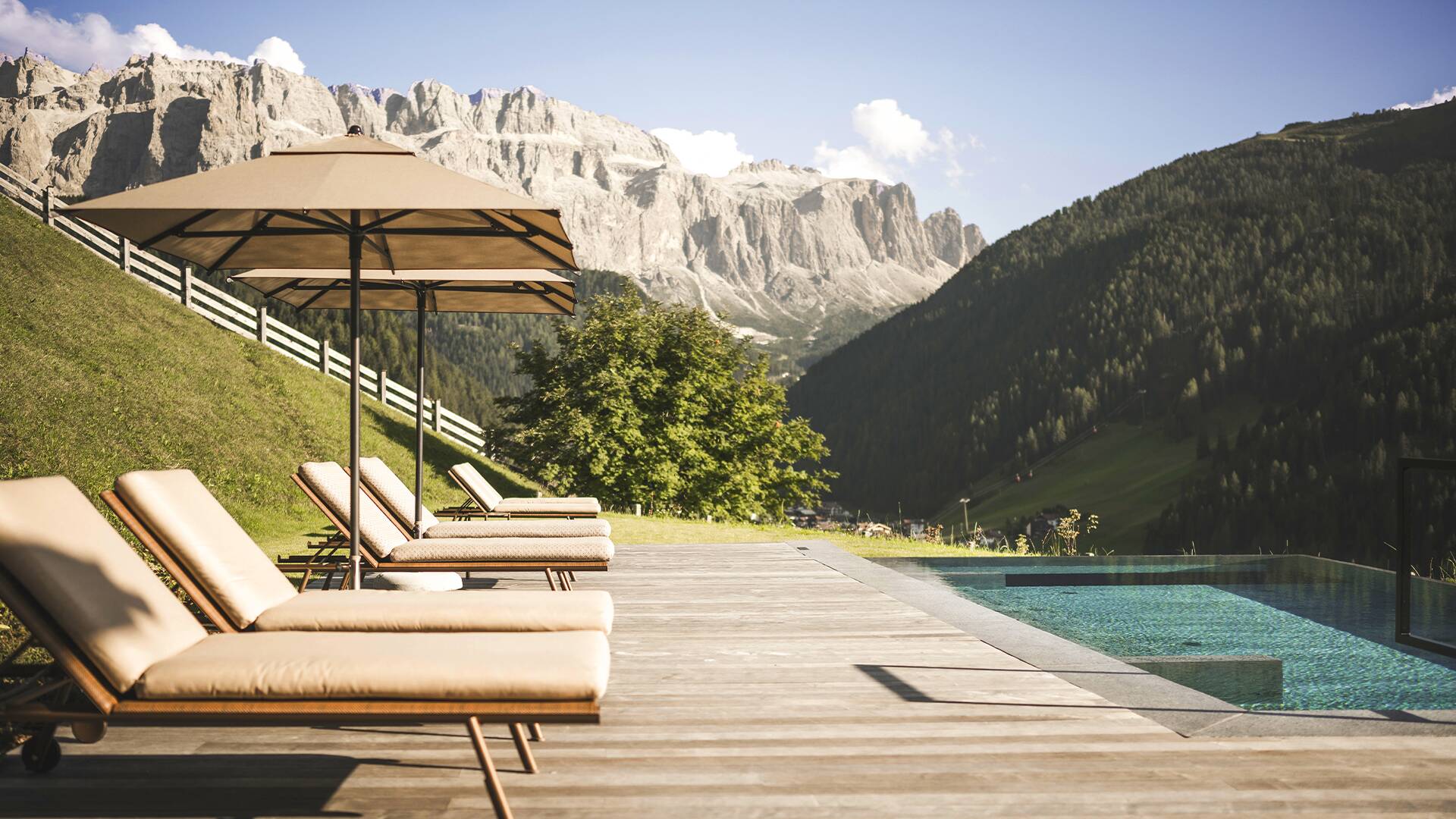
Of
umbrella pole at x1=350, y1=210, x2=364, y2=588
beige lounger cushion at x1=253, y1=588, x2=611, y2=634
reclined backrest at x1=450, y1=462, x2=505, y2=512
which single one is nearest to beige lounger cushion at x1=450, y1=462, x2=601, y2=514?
reclined backrest at x1=450, y1=462, x2=505, y2=512

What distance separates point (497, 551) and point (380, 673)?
3.20 meters

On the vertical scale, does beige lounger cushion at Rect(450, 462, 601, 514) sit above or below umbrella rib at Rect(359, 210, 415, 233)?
below

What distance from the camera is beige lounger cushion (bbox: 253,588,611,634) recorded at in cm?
354

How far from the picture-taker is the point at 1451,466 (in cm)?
402

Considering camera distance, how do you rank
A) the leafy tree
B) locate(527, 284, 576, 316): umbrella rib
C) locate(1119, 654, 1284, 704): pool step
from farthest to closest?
the leafy tree → locate(527, 284, 576, 316): umbrella rib → locate(1119, 654, 1284, 704): pool step

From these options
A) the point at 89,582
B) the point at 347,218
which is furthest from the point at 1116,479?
the point at 89,582

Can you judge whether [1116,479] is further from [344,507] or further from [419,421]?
[344,507]

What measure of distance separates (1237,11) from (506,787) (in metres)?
141

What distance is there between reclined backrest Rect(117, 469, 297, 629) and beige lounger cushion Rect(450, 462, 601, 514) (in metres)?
5.69

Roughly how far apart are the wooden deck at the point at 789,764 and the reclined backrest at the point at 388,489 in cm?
296

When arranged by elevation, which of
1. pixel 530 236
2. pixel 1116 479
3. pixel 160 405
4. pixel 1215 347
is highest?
pixel 1215 347

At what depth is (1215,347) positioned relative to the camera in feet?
314

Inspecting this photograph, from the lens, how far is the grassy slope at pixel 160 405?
11867 mm

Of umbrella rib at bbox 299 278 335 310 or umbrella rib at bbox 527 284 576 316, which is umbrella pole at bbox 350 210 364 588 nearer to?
umbrella rib at bbox 527 284 576 316
